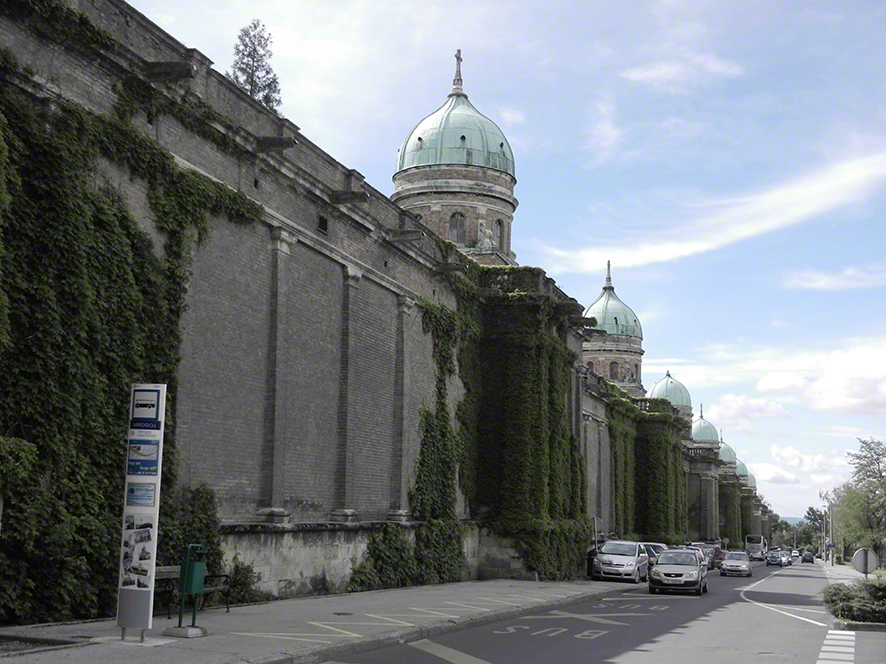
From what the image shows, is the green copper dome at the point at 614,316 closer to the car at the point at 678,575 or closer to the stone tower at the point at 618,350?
the stone tower at the point at 618,350

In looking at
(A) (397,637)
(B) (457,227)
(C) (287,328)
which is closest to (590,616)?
(A) (397,637)

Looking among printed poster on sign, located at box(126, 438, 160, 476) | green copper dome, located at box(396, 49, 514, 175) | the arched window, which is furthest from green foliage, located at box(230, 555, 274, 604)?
green copper dome, located at box(396, 49, 514, 175)

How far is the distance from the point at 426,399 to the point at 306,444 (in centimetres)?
768

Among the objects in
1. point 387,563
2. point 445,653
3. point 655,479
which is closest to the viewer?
point 445,653

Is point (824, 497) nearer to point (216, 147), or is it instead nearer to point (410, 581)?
point (410, 581)

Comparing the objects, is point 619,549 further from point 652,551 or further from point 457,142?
point 457,142

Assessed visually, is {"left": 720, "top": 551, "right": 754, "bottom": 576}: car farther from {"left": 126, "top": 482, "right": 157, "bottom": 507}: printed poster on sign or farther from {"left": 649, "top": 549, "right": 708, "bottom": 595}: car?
{"left": 126, "top": 482, "right": 157, "bottom": 507}: printed poster on sign

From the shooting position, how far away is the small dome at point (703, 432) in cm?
12506

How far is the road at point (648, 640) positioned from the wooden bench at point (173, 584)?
3343mm

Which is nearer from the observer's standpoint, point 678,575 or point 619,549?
point 678,575

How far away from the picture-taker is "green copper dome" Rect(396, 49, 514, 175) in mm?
52656

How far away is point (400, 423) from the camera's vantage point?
96.5 feet

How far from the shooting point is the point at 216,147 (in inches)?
825

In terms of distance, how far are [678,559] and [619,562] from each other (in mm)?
4001
